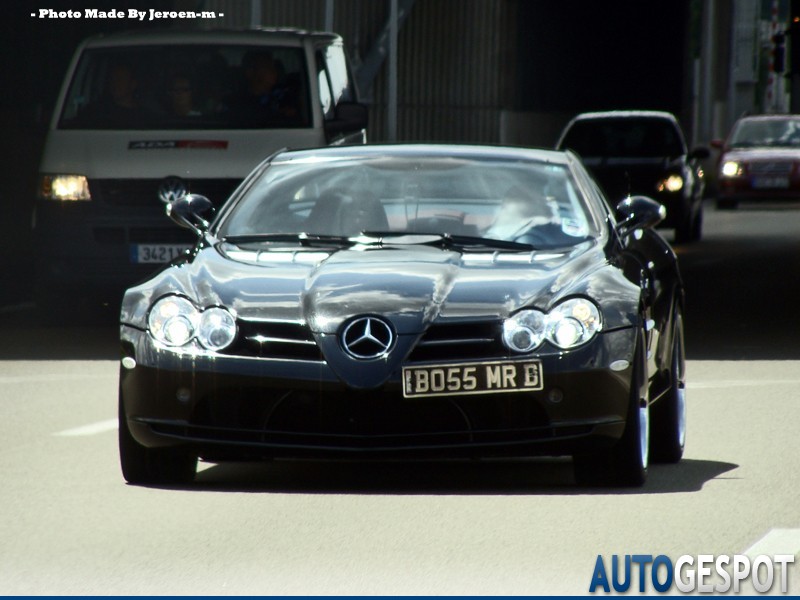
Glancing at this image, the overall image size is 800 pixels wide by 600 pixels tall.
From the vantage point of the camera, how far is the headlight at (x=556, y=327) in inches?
313

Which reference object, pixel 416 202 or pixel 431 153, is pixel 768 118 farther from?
pixel 416 202

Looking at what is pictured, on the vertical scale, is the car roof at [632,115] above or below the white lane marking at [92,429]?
below

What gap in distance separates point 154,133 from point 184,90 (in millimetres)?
468

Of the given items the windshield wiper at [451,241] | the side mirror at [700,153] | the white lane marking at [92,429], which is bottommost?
the side mirror at [700,153]

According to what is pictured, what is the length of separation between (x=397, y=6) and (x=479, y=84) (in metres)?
2.51

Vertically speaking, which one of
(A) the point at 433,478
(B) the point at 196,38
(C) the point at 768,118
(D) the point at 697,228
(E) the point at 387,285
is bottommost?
(D) the point at 697,228

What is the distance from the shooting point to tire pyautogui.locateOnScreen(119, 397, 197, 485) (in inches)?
329

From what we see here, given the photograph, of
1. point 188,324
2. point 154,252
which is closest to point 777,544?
point 188,324

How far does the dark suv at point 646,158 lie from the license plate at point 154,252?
10.9 metres

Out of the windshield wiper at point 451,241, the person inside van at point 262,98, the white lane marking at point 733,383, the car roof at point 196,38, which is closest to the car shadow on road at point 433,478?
the windshield wiper at point 451,241

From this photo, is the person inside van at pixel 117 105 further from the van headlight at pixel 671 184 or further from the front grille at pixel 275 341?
the van headlight at pixel 671 184

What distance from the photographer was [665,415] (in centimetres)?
920

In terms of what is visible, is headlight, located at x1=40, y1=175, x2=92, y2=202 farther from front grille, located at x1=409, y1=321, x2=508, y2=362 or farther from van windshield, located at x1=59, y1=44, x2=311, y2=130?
front grille, located at x1=409, y1=321, x2=508, y2=362

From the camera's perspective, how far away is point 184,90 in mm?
16000
